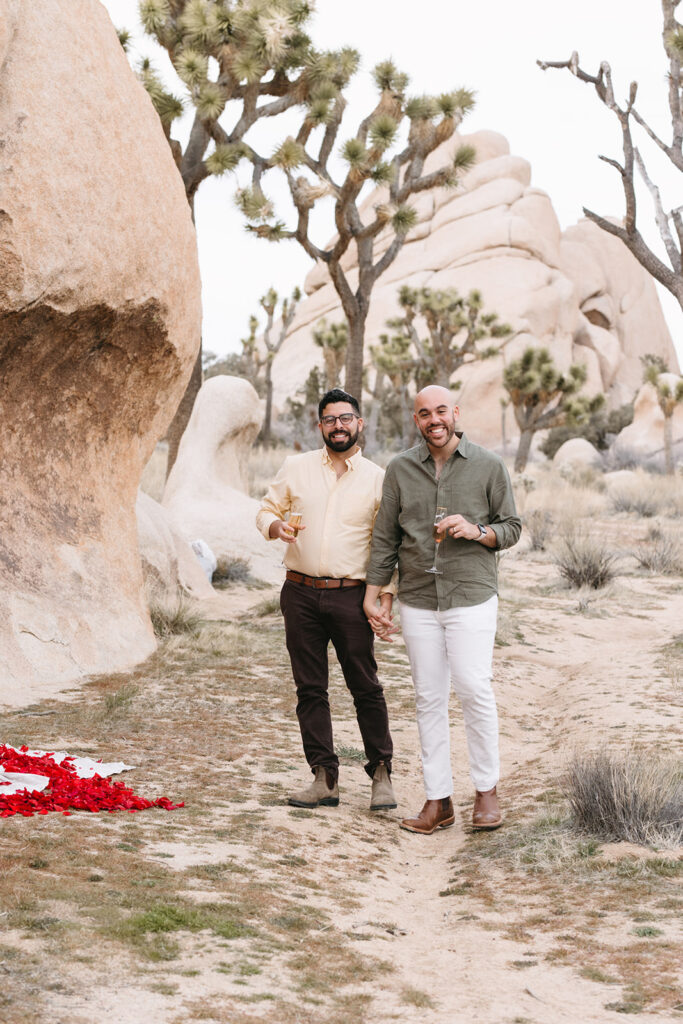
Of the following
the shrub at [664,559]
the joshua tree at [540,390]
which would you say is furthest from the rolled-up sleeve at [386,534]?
the joshua tree at [540,390]

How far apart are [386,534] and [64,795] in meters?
1.65

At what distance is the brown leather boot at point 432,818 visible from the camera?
4660mm

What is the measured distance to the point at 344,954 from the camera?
10.4 ft

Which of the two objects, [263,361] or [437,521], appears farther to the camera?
[263,361]

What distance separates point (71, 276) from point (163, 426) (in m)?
1.98

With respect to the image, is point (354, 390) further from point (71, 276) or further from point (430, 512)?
point (430, 512)

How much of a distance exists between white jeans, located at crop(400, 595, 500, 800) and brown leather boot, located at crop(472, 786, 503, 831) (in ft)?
0.14

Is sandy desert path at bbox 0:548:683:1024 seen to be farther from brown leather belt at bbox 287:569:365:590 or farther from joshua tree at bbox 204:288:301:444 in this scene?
joshua tree at bbox 204:288:301:444

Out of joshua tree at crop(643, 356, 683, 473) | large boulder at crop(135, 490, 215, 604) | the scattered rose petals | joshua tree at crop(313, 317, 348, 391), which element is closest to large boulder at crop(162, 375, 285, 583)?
large boulder at crop(135, 490, 215, 604)

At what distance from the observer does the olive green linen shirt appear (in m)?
4.46

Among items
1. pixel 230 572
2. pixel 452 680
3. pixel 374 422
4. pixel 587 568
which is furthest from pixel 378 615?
pixel 374 422

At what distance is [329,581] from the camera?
460cm

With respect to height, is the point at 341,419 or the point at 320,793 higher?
the point at 341,419

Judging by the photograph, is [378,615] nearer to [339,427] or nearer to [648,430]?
[339,427]
